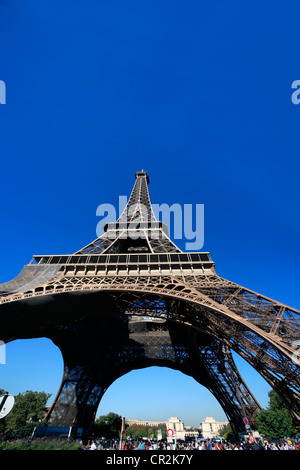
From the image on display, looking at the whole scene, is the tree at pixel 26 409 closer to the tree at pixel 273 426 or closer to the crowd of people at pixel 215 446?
the crowd of people at pixel 215 446

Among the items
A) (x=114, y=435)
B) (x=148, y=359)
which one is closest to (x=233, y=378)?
(x=148, y=359)

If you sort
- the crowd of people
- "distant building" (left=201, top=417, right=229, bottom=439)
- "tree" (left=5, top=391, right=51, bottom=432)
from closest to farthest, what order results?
the crowd of people → "tree" (left=5, top=391, right=51, bottom=432) → "distant building" (left=201, top=417, right=229, bottom=439)

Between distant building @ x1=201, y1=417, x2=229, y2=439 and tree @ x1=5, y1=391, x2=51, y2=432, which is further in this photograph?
distant building @ x1=201, y1=417, x2=229, y2=439

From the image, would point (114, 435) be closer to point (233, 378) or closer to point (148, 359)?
point (148, 359)

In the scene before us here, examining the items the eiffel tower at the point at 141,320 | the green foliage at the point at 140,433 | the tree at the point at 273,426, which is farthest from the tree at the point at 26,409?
the tree at the point at 273,426

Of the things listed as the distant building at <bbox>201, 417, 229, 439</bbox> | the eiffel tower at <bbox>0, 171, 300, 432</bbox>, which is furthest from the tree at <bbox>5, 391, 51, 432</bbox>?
the distant building at <bbox>201, 417, 229, 439</bbox>

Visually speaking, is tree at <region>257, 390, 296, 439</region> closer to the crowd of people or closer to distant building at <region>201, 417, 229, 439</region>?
the crowd of people

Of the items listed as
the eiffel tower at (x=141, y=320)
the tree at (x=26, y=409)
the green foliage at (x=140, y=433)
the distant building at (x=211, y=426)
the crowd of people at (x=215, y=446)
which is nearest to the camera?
the eiffel tower at (x=141, y=320)
